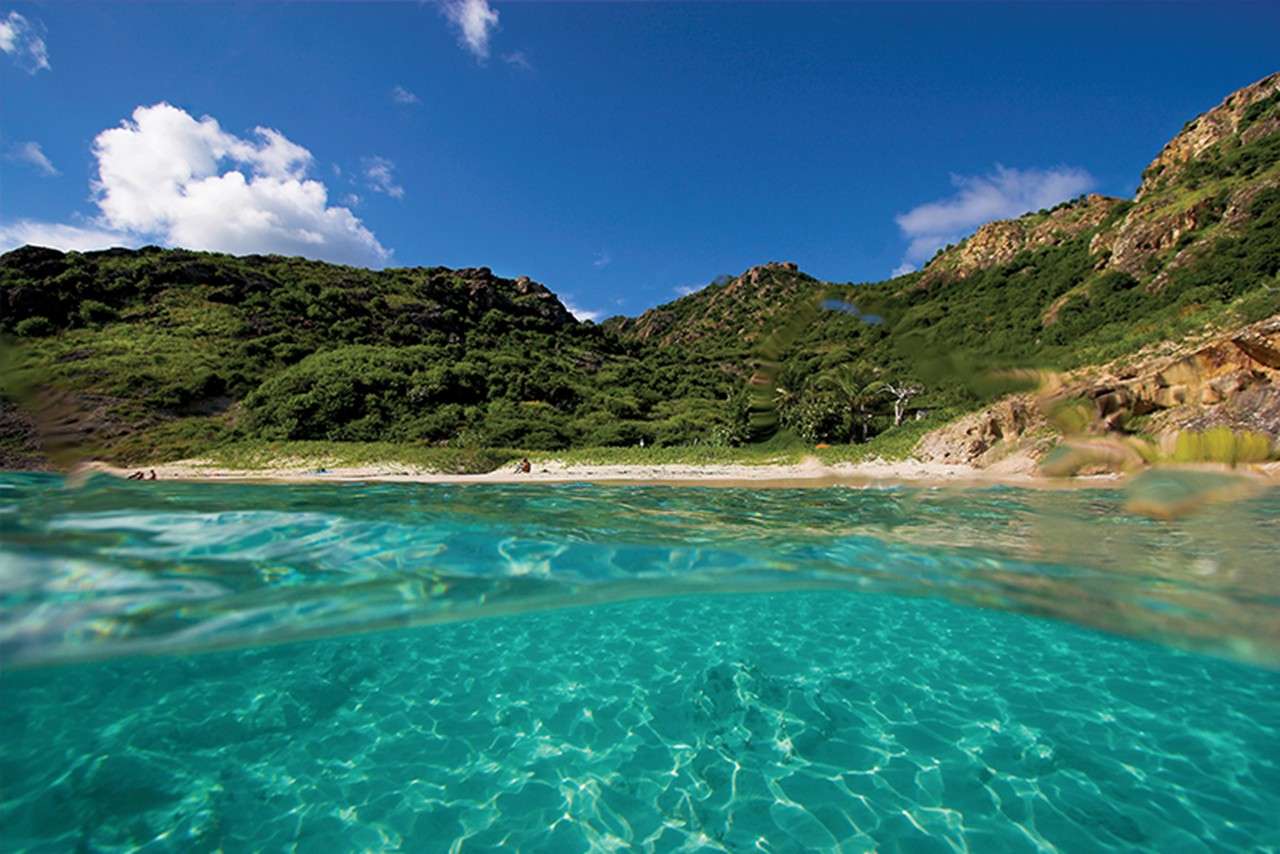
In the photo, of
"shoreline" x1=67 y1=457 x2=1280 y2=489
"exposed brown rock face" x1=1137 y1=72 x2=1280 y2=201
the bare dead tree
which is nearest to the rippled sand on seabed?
"shoreline" x1=67 y1=457 x2=1280 y2=489

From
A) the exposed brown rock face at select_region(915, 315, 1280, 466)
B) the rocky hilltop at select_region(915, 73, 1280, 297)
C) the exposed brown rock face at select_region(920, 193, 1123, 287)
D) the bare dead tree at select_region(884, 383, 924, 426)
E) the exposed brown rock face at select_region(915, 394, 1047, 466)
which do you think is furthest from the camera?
the exposed brown rock face at select_region(920, 193, 1123, 287)

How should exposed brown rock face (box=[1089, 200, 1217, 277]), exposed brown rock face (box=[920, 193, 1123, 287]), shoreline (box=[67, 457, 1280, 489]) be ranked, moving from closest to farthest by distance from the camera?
shoreline (box=[67, 457, 1280, 489]), exposed brown rock face (box=[1089, 200, 1217, 277]), exposed brown rock face (box=[920, 193, 1123, 287])

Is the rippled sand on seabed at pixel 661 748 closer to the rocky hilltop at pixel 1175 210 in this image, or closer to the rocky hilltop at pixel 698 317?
the rocky hilltop at pixel 1175 210

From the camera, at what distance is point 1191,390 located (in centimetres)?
1208

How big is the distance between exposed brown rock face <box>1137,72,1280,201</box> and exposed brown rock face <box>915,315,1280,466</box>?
5343 centimetres

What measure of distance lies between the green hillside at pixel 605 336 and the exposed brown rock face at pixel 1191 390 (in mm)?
677

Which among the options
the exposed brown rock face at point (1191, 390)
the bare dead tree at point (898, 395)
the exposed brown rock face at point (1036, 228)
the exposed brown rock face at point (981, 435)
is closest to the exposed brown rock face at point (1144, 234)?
the exposed brown rock face at point (1036, 228)

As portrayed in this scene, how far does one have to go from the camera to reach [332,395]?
127ft

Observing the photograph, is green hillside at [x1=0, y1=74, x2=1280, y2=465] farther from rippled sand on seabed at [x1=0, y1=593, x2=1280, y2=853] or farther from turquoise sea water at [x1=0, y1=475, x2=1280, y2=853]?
rippled sand on seabed at [x1=0, y1=593, x2=1280, y2=853]

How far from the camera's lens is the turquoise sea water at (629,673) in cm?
486

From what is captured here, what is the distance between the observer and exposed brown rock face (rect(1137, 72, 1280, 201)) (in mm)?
52312

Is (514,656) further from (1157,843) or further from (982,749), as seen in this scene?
(1157,843)

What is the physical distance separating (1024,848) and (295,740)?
742cm

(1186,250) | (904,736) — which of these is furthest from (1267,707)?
(1186,250)
